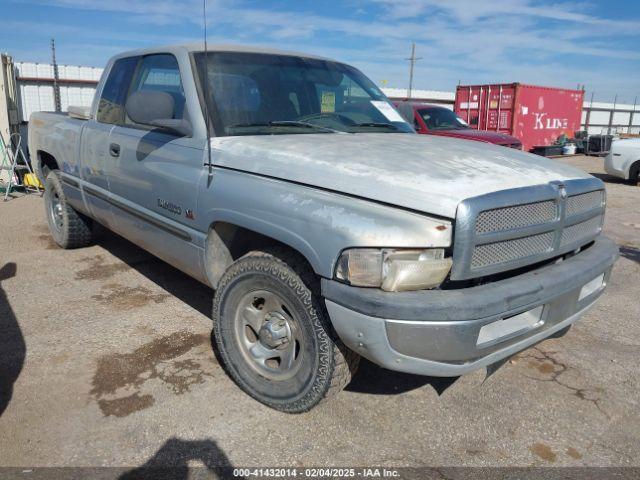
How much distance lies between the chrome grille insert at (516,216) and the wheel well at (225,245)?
1.23m

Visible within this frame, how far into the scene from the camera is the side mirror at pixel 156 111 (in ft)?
10.1

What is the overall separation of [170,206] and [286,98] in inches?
41.1

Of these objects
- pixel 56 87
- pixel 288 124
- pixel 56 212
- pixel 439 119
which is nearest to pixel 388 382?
pixel 288 124

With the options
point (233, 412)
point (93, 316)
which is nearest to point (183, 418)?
point (233, 412)

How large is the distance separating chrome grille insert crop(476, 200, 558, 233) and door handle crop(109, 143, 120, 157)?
112 inches

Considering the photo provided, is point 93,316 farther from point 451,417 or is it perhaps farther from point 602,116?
point 602,116

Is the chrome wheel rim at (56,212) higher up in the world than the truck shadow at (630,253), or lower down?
higher up

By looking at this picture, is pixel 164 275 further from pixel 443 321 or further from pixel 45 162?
pixel 443 321

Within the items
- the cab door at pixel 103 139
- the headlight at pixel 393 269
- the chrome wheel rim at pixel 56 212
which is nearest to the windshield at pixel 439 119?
the chrome wheel rim at pixel 56 212

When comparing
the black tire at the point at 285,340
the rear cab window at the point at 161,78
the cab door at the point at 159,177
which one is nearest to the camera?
the black tire at the point at 285,340

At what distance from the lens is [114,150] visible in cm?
401

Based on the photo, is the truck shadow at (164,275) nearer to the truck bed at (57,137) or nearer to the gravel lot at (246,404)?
the gravel lot at (246,404)

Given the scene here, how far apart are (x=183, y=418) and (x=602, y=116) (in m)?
35.6

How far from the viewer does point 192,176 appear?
3.14 meters
